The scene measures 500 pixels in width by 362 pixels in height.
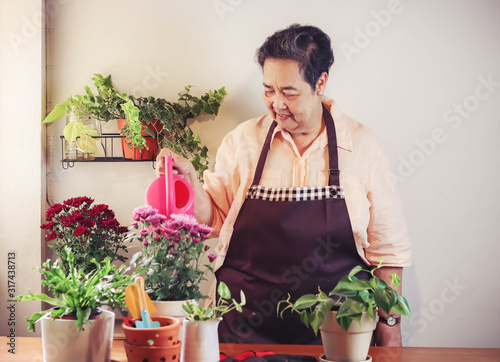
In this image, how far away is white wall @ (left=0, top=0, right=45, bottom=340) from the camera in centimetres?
272

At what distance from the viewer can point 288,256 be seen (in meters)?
2.23

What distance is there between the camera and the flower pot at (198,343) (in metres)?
1.26

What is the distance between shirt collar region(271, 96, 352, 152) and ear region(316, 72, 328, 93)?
0.25 ft

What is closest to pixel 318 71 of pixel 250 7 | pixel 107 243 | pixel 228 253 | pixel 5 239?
pixel 250 7

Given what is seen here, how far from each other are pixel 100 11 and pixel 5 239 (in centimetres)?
124

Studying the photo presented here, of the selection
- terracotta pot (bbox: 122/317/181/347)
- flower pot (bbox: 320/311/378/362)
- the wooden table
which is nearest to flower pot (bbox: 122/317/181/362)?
terracotta pot (bbox: 122/317/181/347)

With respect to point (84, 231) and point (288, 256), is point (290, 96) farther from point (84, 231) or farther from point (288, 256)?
point (84, 231)

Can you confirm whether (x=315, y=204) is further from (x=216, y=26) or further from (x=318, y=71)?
(x=216, y=26)

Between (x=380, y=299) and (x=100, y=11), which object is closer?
(x=380, y=299)

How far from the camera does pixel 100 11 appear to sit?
2758 mm

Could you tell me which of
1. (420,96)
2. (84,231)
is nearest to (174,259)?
(84,231)

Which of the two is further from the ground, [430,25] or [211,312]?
[430,25]

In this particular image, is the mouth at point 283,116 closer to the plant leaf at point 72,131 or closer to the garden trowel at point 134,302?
the plant leaf at point 72,131

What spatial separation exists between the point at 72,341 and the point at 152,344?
0.20m
